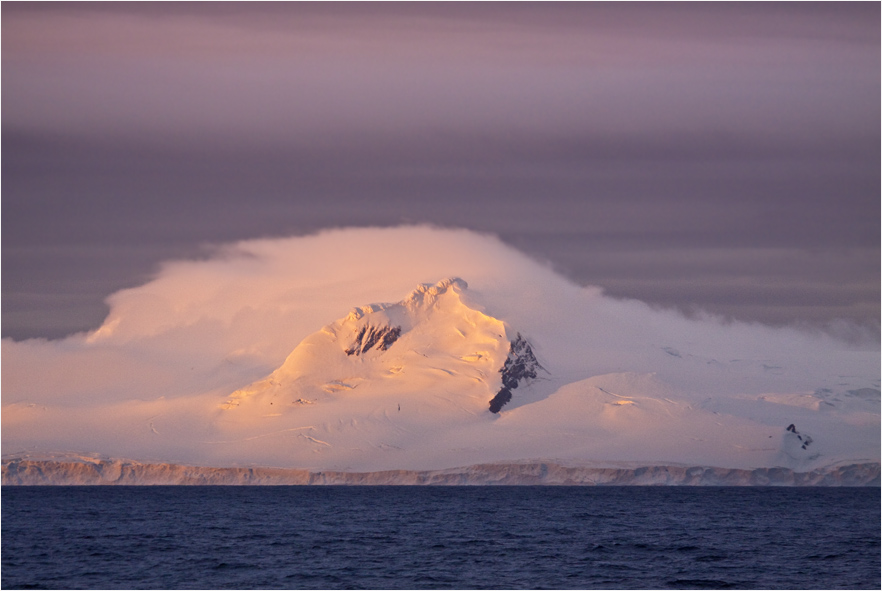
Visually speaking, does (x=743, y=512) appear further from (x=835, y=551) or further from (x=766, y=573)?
(x=766, y=573)

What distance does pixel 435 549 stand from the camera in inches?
4188

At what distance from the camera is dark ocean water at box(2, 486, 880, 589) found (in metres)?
86.7

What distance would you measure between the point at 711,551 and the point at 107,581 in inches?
1996

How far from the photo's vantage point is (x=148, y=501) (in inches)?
7785

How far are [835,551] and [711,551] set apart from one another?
11766 mm

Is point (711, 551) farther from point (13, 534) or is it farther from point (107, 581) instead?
point (13, 534)

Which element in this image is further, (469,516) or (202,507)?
(202,507)

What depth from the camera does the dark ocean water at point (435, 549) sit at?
86.7 m

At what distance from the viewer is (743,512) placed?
548 ft

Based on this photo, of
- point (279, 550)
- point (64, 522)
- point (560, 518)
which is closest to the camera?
point (279, 550)

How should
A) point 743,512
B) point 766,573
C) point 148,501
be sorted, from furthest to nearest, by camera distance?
1. point 148,501
2. point 743,512
3. point 766,573

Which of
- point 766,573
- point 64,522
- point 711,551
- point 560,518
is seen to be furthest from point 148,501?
point 766,573

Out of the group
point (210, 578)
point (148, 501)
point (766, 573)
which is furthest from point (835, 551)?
point (148, 501)

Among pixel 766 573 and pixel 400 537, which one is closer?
pixel 766 573
